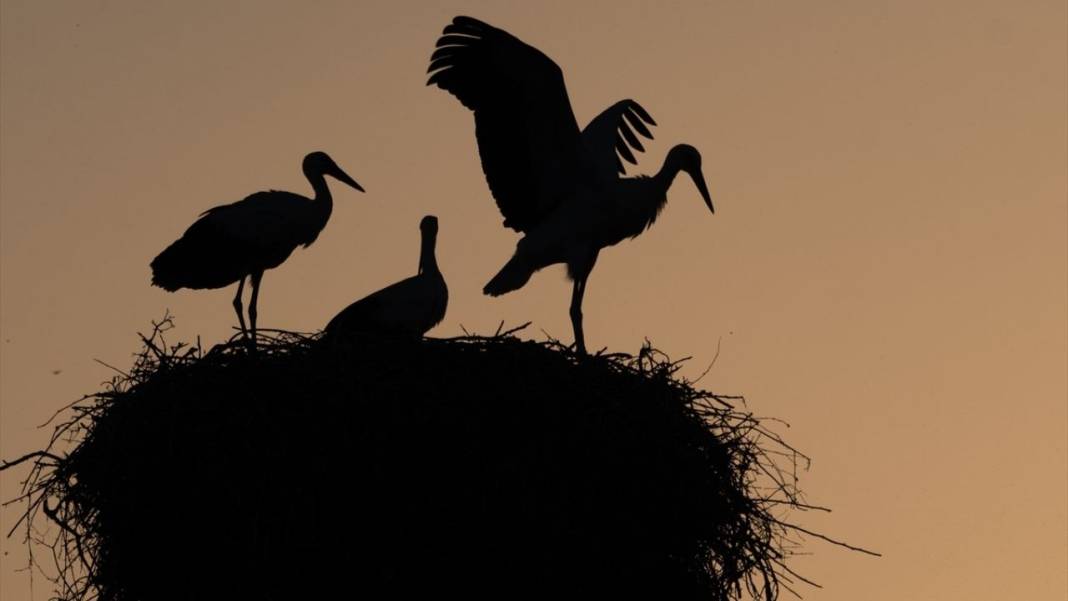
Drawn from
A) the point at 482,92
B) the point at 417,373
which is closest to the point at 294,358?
the point at 417,373

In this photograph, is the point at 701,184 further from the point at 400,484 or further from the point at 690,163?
the point at 400,484

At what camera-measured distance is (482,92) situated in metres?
10.8

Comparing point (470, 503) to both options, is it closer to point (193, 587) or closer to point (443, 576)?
point (443, 576)

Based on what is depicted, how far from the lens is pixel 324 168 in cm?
1245

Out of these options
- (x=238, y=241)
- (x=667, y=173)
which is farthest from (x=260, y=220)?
(x=667, y=173)

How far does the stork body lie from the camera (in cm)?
1134

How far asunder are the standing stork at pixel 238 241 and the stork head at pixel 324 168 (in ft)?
2.56

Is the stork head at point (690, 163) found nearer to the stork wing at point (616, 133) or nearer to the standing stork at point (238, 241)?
the stork wing at point (616, 133)

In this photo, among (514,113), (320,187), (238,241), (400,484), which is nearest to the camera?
(400,484)

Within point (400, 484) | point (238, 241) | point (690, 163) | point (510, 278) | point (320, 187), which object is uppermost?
point (690, 163)

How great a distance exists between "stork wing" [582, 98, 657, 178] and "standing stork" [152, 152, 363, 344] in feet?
5.89

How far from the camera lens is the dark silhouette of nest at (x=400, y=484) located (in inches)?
305

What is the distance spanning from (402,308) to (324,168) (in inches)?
53.6

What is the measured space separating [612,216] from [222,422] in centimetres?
358
